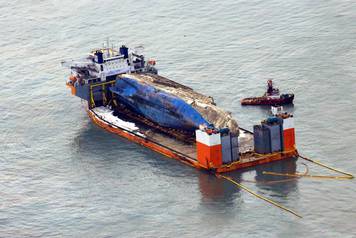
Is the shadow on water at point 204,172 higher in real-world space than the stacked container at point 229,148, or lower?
lower

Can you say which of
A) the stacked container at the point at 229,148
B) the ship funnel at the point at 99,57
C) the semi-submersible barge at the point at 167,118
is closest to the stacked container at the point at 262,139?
the semi-submersible barge at the point at 167,118

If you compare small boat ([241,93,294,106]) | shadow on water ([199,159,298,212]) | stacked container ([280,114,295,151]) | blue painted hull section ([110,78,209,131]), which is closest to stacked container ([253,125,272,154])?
shadow on water ([199,159,298,212])

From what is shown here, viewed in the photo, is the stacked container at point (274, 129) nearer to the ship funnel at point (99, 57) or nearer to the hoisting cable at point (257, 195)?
the hoisting cable at point (257, 195)

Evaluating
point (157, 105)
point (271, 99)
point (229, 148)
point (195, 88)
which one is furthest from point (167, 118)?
point (195, 88)

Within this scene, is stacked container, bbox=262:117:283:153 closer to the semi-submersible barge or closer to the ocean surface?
the semi-submersible barge

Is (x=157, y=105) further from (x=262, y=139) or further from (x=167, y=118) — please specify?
(x=262, y=139)

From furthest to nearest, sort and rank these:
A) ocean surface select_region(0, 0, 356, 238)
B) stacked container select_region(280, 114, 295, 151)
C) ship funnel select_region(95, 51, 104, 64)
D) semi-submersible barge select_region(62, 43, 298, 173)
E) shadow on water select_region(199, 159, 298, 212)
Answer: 1. ship funnel select_region(95, 51, 104, 64)
2. stacked container select_region(280, 114, 295, 151)
3. semi-submersible barge select_region(62, 43, 298, 173)
4. shadow on water select_region(199, 159, 298, 212)
5. ocean surface select_region(0, 0, 356, 238)

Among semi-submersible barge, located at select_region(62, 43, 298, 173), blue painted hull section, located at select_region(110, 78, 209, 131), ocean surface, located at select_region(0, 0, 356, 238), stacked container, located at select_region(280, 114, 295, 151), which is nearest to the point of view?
ocean surface, located at select_region(0, 0, 356, 238)
